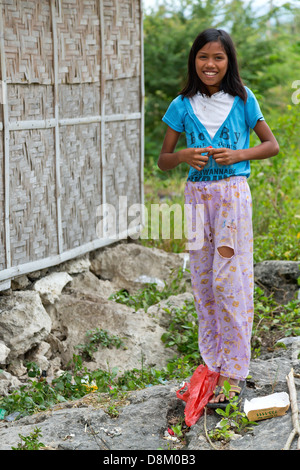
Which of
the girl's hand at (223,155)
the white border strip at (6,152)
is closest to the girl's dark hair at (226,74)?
the girl's hand at (223,155)

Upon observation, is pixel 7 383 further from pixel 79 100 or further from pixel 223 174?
pixel 79 100

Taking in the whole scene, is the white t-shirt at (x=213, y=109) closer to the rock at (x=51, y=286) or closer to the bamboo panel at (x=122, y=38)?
the rock at (x=51, y=286)

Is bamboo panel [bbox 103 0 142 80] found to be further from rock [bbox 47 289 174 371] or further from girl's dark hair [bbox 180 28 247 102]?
girl's dark hair [bbox 180 28 247 102]

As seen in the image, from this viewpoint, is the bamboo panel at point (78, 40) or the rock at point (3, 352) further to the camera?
the bamboo panel at point (78, 40)

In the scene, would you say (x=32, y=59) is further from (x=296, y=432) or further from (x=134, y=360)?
(x=296, y=432)

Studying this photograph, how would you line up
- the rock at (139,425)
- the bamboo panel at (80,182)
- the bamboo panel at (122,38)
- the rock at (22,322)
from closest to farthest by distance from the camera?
the rock at (139,425)
the rock at (22,322)
the bamboo panel at (80,182)
the bamboo panel at (122,38)

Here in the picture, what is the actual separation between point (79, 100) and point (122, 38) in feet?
3.12

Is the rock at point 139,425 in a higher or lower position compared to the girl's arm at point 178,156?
lower

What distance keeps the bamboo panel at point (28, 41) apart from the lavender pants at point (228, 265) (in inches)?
80.2

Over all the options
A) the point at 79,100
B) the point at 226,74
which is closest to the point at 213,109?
the point at 226,74

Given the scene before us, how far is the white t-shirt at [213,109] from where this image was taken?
10.7ft

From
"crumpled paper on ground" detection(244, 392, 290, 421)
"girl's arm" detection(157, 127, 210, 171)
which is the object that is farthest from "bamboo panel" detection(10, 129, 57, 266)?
"crumpled paper on ground" detection(244, 392, 290, 421)

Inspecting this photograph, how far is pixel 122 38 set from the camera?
19.8 feet

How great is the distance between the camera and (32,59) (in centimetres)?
485
